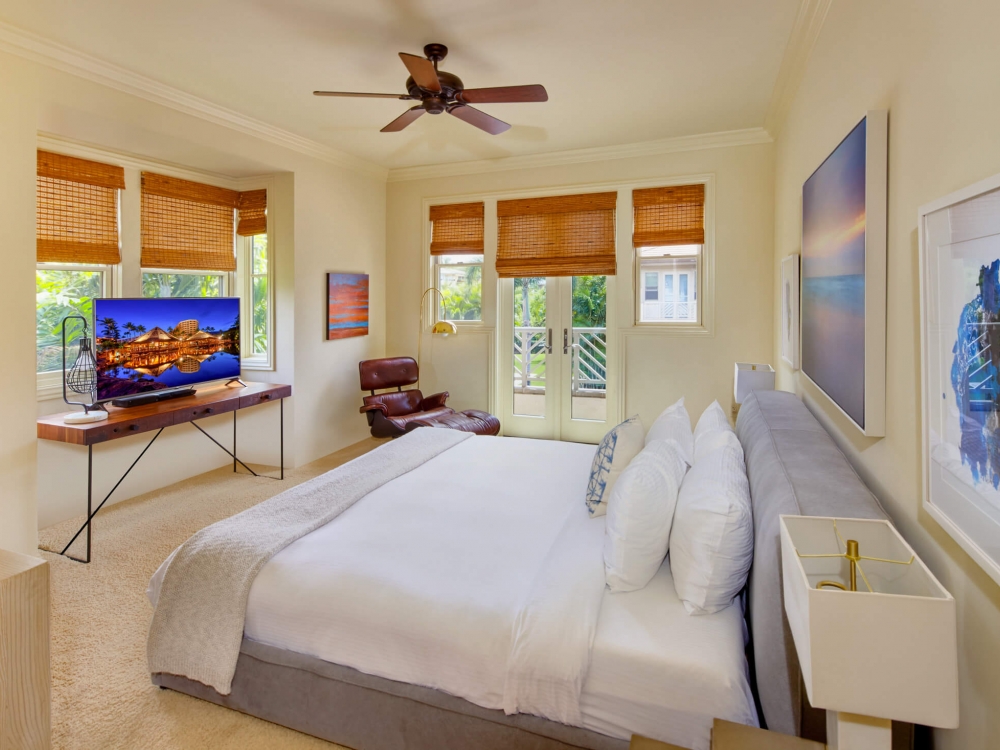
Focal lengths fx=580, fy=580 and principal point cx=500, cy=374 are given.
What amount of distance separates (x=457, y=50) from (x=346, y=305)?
2686mm

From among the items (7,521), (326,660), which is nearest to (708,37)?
(326,660)

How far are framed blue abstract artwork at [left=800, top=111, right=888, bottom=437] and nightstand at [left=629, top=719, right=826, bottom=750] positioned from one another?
2.59 ft

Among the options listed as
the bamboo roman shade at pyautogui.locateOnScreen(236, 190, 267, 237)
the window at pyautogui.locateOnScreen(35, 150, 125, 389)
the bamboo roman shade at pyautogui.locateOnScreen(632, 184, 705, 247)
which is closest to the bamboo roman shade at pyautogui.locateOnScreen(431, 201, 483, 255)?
the bamboo roman shade at pyautogui.locateOnScreen(632, 184, 705, 247)

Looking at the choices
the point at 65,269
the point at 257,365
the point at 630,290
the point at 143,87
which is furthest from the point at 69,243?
the point at 630,290

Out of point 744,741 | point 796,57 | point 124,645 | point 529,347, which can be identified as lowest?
point 124,645

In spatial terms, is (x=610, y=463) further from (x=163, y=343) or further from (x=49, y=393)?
A: (x=49, y=393)

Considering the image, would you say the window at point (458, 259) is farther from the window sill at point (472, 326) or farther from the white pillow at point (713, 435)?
the white pillow at point (713, 435)

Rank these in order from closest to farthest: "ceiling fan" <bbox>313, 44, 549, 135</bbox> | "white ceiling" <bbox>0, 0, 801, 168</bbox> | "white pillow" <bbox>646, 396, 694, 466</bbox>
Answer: "white pillow" <bbox>646, 396, 694, 466</bbox>, "white ceiling" <bbox>0, 0, 801, 168</bbox>, "ceiling fan" <bbox>313, 44, 549, 135</bbox>

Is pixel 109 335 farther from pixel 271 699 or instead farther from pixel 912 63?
pixel 912 63

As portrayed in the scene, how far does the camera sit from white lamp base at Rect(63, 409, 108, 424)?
10.3ft

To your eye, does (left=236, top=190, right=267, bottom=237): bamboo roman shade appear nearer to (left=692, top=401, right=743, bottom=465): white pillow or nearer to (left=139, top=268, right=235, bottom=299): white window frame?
(left=139, top=268, right=235, bottom=299): white window frame

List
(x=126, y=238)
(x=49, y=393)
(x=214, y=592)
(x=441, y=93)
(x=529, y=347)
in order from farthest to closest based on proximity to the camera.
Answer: (x=529, y=347) → (x=126, y=238) → (x=49, y=393) → (x=441, y=93) → (x=214, y=592)

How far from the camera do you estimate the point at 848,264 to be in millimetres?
1754

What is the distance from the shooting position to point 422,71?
2.70 metres
